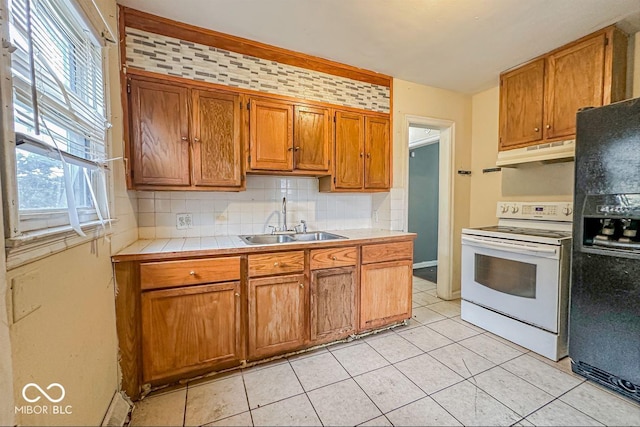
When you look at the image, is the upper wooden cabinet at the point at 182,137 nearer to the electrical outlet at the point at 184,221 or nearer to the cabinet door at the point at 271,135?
the cabinet door at the point at 271,135

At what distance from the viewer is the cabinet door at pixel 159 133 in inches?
72.7

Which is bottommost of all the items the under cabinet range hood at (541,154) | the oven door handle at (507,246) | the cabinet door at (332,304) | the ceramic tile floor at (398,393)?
the ceramic tile floor at (398,393)

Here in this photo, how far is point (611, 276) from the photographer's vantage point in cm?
167

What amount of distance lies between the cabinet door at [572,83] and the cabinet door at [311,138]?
189 cm

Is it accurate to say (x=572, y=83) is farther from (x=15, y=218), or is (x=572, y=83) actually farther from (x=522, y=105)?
(x=15, y=218)

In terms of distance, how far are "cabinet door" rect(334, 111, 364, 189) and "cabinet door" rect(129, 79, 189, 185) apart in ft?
4.18

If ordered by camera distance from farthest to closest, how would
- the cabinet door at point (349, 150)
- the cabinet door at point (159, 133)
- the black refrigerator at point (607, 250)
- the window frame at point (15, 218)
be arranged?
the cabinet door at point (349, 150) < the cabinet door at point (159, 133) < the black refrigerator at point (607, 250) < the window frame at point (15, 218)

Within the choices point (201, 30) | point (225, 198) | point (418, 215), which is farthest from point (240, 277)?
point (418, 215)

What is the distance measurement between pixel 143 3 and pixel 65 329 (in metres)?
1.94

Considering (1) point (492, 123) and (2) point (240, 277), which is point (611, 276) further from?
(2) point (240, 277)

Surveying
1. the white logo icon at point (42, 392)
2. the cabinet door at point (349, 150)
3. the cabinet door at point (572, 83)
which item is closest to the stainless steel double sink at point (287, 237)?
the cabinet door at point (349, 150)

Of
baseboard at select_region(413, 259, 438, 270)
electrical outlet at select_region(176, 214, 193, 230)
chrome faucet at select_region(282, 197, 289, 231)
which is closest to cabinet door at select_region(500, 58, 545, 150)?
chrome faucet at select_region(282, 197, 289, 231)

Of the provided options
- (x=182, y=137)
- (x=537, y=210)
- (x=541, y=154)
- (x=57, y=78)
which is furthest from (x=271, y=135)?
(x=537, y=210)

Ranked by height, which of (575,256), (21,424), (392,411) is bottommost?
(392,411)
